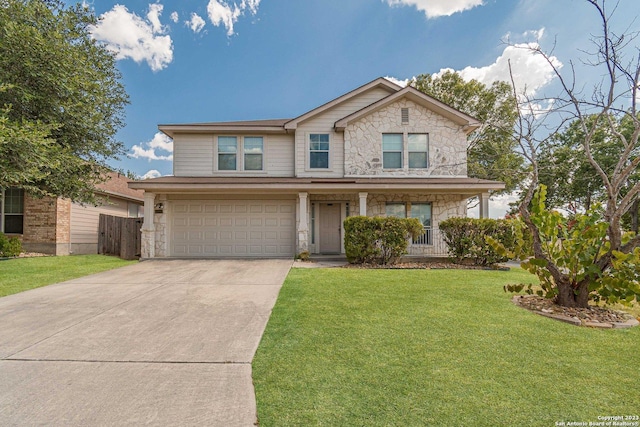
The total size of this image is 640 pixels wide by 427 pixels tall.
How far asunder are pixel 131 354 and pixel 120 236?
10952mm

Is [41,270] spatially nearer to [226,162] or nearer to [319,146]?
[226,162]

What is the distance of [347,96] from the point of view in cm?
1223

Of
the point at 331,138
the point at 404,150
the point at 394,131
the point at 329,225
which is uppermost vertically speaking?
the point at 394,131

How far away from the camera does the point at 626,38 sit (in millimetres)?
4594

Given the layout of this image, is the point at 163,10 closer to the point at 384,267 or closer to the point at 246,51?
the point at 246,51

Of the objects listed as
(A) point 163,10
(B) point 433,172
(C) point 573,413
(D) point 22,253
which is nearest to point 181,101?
(A) point 163,10

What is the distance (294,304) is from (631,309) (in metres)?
5.63

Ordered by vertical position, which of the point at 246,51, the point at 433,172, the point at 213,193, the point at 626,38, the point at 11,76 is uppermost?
the point at 246,51

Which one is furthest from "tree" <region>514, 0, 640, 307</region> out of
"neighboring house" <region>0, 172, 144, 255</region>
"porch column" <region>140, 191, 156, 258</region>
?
"neighboring house" <region>0, 172, 144, 255</region>

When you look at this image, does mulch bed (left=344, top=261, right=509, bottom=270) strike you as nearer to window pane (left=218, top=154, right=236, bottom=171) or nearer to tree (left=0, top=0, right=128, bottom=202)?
window pane (left=218, top=154, right=236, bottom=171)

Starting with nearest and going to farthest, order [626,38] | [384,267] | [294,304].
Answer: [626,38] → [294,304] → [384,267]

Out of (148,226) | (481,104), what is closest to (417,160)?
(481,104)

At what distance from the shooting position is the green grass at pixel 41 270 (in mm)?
6655

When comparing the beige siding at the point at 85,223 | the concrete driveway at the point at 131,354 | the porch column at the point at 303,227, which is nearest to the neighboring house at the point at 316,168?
the porch column at the point at 303,227
